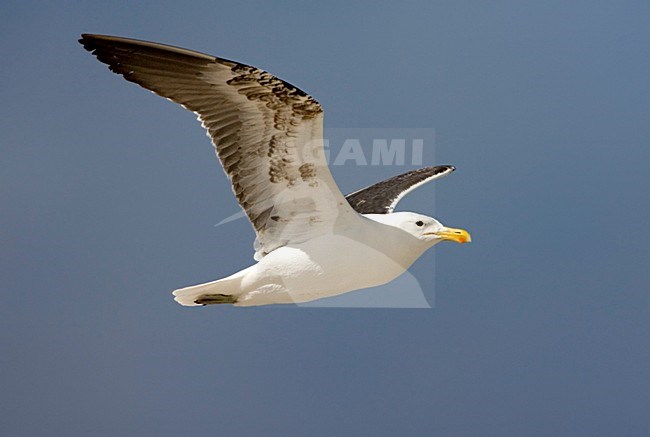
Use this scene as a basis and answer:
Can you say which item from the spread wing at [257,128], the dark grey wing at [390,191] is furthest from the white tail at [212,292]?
the dark grey wing at [390,191]

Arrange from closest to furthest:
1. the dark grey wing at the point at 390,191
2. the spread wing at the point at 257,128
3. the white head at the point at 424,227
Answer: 1. the spread wing at the point at 257,128
2. the white head at the point at 424,227
3. the dark grey wing at the point at 390,191

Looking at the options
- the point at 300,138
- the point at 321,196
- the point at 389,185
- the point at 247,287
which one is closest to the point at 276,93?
the point at 300,138

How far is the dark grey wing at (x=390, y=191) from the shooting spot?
734 cm

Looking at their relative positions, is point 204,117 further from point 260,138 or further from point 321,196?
point 321,196

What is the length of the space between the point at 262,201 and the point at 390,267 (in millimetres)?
775

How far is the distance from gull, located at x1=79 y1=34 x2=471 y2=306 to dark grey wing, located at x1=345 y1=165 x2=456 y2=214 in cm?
60

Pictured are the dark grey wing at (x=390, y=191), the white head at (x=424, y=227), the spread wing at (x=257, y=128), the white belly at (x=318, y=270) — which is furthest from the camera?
the dark grey wing at (x=390, y=191)

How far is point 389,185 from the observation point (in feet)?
25.4

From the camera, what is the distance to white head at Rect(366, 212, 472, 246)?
21.3 feet

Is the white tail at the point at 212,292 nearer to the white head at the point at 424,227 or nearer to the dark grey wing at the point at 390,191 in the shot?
the white head at the point at 424,227

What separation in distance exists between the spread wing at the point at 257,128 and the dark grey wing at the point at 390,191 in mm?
947

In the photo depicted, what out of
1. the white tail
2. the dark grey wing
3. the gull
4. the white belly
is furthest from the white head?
the white tail

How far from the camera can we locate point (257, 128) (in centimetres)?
606

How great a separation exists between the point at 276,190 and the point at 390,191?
55.0 inches
